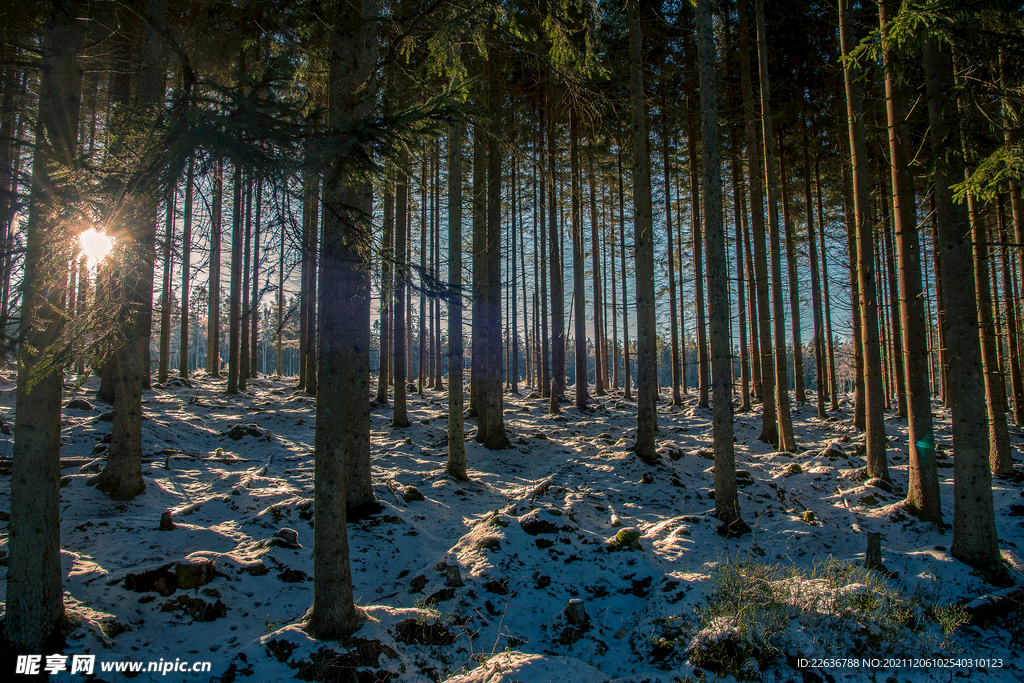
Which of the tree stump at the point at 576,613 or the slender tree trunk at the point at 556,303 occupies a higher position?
the slender tree trunk at the point at 556,303

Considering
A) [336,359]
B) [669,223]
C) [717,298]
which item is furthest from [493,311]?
[669,223]

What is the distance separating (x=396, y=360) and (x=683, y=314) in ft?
51.8

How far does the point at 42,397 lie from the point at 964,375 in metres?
9.86

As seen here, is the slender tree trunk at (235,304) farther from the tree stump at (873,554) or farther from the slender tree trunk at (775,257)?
the tree stump at (873,554)

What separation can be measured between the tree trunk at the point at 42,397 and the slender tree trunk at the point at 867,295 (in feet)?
36.7

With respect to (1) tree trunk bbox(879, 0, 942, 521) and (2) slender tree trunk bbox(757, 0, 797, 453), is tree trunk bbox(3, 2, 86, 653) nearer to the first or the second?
(1) tree trunk bbox(879, 0, 942, 521)

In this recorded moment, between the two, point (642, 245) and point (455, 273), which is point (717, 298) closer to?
point (642, 245)

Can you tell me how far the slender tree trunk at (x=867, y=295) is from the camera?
8.16 m

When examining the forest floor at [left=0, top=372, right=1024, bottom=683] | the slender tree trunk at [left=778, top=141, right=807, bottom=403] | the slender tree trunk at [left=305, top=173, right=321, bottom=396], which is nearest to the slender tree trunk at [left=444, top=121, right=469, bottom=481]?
the forest floor at [left=0, top=372, right=1024, bottom=683]

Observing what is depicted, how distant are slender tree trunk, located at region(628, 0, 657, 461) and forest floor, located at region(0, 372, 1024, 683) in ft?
3.14

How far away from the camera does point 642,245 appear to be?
396 inches

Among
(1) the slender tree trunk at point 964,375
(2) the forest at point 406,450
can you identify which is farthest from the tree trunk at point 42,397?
(1) the slender tree trunk at point 964,375

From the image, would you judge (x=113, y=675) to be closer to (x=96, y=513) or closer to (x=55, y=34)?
(x=96, y=513)

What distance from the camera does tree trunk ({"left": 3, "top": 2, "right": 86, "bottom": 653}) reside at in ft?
11.9
